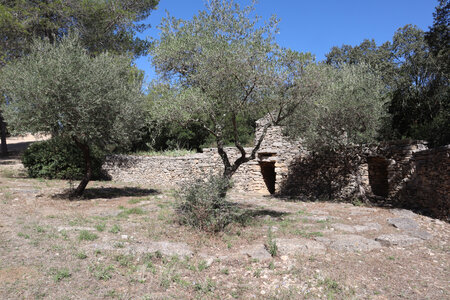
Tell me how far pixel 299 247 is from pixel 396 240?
7.86ft

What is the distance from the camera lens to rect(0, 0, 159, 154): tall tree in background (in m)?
17.4

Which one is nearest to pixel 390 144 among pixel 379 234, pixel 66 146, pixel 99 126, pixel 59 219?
pixel 379 234

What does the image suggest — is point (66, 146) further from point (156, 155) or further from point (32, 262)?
point (32, 262)

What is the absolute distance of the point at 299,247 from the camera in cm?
645

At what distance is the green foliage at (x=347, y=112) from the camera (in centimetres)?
1181

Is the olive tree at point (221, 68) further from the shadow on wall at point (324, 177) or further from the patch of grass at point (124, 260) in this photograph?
the shadow on wall at point (324, 177)

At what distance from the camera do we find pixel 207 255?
6055 millimetres

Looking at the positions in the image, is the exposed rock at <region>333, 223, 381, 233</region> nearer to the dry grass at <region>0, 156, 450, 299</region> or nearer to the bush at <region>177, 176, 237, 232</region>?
the dry grass at <region>0, 156, 450, 299</region>

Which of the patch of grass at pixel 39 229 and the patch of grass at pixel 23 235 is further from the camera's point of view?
the patch of grass at pixel 39 229

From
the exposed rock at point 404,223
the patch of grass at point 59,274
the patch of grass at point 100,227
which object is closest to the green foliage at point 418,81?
the exposed rock at point 404,223

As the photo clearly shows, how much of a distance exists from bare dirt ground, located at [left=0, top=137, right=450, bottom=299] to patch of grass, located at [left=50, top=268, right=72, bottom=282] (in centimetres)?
1

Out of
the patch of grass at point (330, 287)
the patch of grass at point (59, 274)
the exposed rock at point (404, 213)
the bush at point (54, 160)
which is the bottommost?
the patch of grass at point (330, 287)

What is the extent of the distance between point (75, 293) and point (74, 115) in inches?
→ 260

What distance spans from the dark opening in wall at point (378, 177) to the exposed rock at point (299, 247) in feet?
30.2
